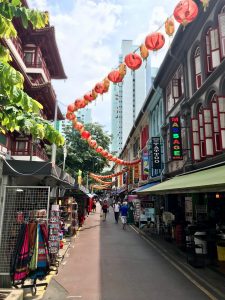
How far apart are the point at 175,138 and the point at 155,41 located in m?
8.10

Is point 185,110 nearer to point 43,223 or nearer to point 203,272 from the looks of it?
point 203,272

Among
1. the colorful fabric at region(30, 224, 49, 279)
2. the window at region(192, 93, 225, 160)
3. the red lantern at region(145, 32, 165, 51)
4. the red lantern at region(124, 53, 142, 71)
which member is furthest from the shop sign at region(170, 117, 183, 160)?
the colorful fabric at region(30, 224, 49, 279)

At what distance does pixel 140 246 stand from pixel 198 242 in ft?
11.9

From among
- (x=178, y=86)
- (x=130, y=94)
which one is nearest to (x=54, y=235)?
(x=178, y=86)

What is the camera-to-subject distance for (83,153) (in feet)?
101

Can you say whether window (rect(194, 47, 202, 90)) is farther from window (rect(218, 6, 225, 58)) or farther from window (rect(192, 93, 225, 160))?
window (rect(218, 6, 225, 58))

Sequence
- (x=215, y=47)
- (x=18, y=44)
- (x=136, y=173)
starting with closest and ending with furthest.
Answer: (x=215, y=47), (x=18, y=44), (x=136, y=173)

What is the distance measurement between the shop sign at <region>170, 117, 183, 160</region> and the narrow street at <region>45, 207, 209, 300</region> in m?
5.21

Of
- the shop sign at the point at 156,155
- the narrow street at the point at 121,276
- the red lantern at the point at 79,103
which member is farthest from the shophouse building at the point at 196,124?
the red lantern at the point at 79,103

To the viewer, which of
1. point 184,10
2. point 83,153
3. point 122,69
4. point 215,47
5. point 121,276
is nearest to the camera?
point 184,10

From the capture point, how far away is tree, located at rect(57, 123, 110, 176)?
3066cm

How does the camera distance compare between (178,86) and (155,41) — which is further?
(178,86)

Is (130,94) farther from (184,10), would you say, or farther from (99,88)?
(184,10)

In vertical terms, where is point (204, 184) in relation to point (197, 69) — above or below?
below
